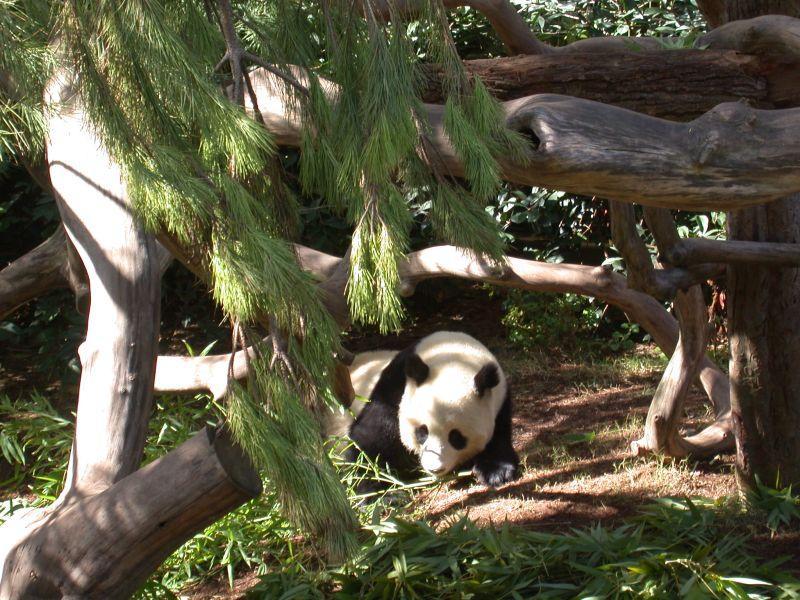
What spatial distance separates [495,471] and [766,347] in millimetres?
1544

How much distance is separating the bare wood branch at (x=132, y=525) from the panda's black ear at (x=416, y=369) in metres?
2.35

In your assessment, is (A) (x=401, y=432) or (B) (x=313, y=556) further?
(A) (x=401, y=432)

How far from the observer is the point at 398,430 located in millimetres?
4766

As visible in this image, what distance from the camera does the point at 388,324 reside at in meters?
1.63

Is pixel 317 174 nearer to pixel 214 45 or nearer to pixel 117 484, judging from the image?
pixel 214 45

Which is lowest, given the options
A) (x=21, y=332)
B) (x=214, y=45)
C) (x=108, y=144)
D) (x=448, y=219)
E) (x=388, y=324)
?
(x=21, y=332)

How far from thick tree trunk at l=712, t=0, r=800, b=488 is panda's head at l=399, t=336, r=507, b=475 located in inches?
54.4

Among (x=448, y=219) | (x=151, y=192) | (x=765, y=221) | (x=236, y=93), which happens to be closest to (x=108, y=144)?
(x=151, y=192)

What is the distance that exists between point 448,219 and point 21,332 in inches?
206

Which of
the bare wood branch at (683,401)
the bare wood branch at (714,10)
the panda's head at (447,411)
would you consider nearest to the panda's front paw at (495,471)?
the panda's head at (447,411)

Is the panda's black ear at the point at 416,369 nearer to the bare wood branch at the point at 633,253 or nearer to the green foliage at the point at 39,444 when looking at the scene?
the bare wood branch at the point at 633,253

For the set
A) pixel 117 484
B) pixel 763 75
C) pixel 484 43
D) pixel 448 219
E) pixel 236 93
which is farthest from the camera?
pixel 484 43

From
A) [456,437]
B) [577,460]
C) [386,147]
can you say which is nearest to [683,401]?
[577,460]

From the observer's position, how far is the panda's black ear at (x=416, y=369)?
182 inches
